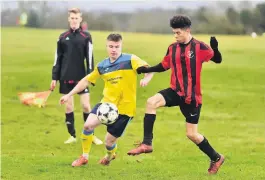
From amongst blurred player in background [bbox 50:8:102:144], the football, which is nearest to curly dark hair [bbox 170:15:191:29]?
the football

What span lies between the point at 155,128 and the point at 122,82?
270 inches

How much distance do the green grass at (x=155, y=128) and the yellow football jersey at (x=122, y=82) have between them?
1156mm

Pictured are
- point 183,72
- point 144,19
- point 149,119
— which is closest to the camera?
point 183,72

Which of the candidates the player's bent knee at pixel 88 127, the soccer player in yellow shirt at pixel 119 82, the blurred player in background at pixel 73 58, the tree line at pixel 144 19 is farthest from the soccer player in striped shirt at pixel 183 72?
the tree line at pixel 144 19

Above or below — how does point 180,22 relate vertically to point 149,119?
above

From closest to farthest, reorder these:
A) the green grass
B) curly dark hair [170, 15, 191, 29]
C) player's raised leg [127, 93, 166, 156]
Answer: curly dark hair [170, 15, 191, 29] → player's raised leg [127, 93, 166, 156] → the green grass

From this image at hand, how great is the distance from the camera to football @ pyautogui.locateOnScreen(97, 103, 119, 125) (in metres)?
8.72

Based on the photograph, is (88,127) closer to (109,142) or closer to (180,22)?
(109,142)

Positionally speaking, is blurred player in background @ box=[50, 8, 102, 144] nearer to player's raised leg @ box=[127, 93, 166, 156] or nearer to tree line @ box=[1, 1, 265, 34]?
player's raised leg @ box=[127, 93, 166, 156]

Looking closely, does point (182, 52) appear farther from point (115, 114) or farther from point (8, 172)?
point (8, 172)

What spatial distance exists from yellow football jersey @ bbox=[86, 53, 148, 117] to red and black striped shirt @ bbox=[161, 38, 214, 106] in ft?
2.23

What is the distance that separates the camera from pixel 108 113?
8.72 meters

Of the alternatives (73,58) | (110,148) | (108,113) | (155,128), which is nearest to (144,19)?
(155,128)

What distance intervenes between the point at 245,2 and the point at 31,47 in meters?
27.2
